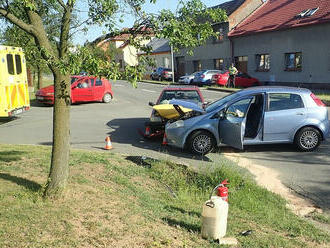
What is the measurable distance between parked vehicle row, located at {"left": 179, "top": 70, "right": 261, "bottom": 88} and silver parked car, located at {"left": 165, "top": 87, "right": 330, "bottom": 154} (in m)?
19.3

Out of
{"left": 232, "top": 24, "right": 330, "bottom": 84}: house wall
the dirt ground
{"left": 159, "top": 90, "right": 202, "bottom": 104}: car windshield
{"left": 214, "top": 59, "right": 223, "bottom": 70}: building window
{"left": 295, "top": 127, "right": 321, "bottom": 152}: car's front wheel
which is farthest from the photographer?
{"left": 214, "top": 59, "right": 223, "bottom": 70}: building window

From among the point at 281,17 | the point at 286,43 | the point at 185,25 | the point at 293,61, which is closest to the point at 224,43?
the point at 281,17

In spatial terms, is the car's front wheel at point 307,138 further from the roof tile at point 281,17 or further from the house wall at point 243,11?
the house wall at point 243,11

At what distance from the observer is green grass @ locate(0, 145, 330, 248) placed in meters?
4.08

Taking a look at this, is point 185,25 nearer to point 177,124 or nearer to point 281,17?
point 177,124

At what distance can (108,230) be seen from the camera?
13.8 ft

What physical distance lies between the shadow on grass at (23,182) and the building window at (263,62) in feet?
87.2

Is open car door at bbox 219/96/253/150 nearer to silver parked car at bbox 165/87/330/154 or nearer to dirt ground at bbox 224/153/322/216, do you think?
silver parked car at bbox 165/87/330/154

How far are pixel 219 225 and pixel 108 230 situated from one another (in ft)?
4.22

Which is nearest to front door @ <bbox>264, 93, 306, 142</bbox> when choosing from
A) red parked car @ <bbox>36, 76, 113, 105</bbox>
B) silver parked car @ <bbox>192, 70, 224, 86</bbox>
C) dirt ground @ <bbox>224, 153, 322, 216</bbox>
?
dirt ground @ <bbox>224, 153, 322, 216</bbox>

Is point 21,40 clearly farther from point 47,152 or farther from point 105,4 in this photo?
point 47,152

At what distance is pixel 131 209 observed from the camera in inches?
194

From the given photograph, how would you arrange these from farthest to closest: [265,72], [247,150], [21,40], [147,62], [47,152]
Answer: [265,72], [247,150], [47,152], [21,40], [147,62]

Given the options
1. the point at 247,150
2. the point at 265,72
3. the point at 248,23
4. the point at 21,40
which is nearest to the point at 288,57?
the point at 265,72
